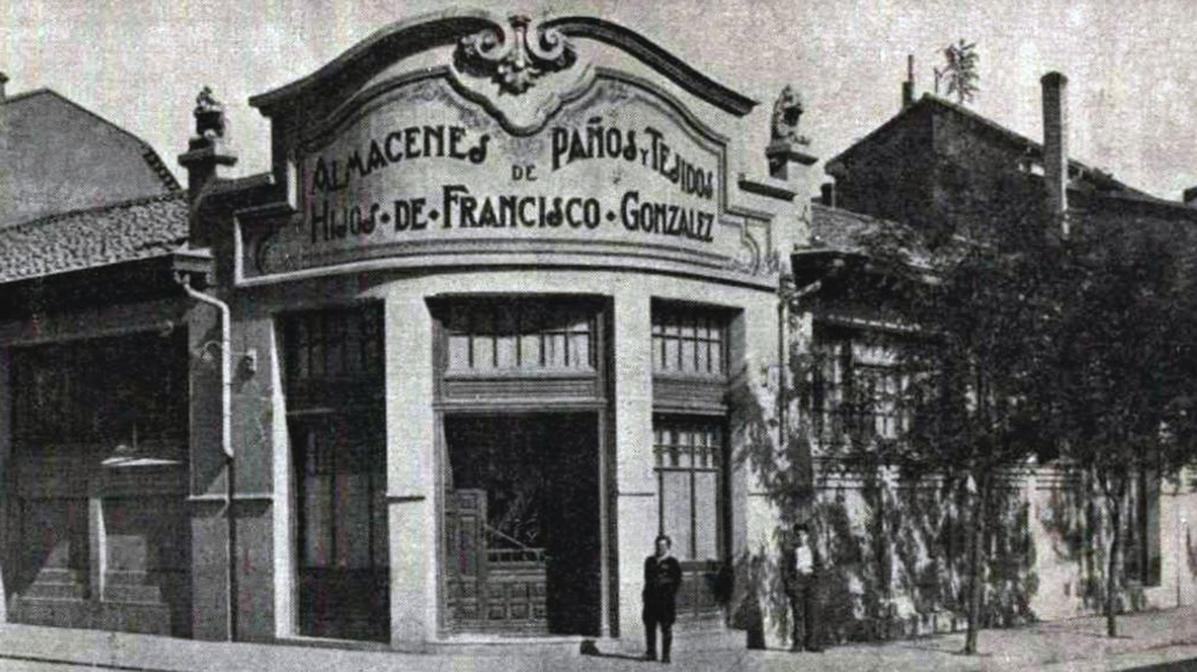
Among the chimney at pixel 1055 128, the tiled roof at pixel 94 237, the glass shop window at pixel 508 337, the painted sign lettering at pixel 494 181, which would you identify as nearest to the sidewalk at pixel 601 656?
the glass shop window at pixel 508 337

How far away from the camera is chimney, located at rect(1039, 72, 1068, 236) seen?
90.7ft

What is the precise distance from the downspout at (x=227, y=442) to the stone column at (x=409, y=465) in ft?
9.88

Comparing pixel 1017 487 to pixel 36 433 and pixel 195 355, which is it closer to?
pixel 195 355

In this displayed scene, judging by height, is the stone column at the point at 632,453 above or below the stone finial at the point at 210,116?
below

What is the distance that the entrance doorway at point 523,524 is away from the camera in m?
18.8

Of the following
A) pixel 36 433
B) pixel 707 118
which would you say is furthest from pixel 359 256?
pixel 36 433

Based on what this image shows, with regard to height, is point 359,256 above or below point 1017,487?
above

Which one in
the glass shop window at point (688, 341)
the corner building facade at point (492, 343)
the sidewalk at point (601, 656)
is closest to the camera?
the sidewalk at point (601, 656)

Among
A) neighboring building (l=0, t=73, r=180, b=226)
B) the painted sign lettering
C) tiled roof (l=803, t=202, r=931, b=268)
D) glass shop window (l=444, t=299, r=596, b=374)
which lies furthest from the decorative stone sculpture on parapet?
neighboring building (l=0, t=73, r=180, b=226)

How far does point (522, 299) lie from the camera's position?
61.8 ft

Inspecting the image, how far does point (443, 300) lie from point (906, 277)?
584 cm

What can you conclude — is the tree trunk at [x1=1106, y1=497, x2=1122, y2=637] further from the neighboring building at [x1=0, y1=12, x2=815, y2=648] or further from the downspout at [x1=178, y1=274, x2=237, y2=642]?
the downspout at [x1=178, y1=274, x2=237, y2=642]

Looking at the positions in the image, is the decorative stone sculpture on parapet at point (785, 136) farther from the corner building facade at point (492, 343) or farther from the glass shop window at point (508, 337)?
the glass shop window at point (508, 337)

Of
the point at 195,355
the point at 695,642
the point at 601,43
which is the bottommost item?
the point at 695,642
